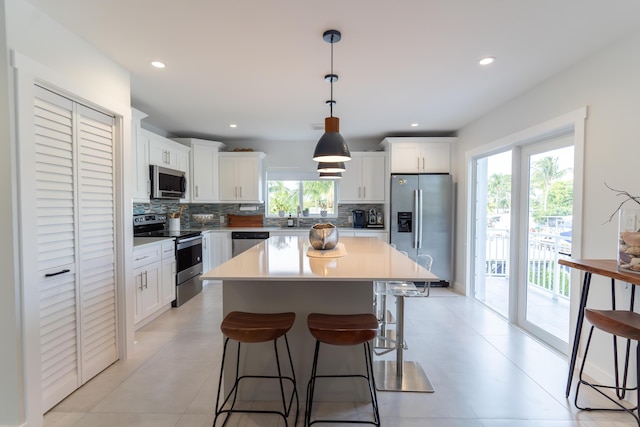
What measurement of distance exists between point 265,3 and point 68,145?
1565mm

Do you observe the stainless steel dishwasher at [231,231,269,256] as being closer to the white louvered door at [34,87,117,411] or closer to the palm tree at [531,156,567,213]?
the white louvered door at [34,87,117,411]

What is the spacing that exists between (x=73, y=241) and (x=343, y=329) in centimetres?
188

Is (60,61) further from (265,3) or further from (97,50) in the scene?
(265,3)

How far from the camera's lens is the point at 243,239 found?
489 cm

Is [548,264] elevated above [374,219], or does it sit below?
below

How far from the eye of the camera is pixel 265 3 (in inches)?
66.7

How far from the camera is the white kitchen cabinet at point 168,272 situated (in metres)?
3.51

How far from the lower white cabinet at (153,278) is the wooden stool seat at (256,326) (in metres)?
1.76

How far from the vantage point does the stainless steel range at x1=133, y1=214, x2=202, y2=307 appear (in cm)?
384

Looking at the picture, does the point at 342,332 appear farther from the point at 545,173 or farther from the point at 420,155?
the point at 420,155

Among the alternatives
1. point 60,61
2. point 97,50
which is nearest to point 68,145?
point 60,61

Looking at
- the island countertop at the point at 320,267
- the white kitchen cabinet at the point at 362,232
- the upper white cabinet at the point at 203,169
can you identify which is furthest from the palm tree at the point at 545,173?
the upper white cabinet at the point at 203,169

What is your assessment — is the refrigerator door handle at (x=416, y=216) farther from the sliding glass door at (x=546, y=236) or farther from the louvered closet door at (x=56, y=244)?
the louvered closet door at (x=56, y=244)

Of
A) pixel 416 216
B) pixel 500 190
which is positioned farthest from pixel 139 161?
pixel 500 190
